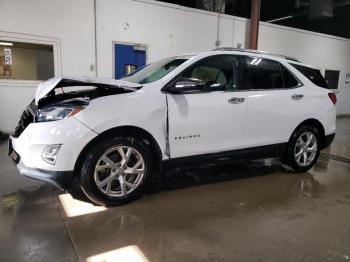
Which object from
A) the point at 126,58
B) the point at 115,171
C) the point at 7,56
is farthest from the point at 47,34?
the point at 115,171

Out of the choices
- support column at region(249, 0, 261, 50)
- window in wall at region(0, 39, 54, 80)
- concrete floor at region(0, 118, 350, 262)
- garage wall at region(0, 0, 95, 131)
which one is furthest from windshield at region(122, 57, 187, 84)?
support column at region(249, 0, 261, 50)

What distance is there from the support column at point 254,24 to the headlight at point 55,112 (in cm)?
719

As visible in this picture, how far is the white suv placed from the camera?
8.71ft

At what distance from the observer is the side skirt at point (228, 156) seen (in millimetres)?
3158

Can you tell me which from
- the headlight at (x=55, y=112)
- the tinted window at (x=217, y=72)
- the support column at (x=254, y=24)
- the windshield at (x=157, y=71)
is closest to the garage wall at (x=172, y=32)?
the support column at (x=254, y=24)

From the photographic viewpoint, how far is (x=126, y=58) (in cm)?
721

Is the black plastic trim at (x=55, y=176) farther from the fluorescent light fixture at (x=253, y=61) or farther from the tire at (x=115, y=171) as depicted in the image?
the fluorescent light fixture at (x=253, y=61)

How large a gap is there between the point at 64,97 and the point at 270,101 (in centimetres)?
229

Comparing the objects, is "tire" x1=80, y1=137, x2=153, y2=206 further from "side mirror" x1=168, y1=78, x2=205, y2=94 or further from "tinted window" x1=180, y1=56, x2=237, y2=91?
"tinted window" x1=180, y1=56, x2=237, y2=91

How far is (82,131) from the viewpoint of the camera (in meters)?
2.61

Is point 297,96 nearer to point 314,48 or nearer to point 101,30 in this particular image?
point 101,30

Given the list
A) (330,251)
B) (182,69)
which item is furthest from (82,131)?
(330,251)

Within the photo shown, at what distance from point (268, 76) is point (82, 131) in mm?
2340

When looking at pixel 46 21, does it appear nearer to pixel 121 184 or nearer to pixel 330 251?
pixel 121 184
